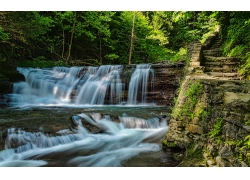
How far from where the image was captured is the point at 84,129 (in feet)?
18.9

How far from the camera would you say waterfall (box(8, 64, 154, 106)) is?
30.9 ft

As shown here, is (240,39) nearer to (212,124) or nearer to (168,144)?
(168,144)

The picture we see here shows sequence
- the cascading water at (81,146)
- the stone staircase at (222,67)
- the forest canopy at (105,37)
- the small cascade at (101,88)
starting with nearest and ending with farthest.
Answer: the cascading water at (81,146)
the stone staircase at (222,67)
the small cascade at (101,88)
the forest canopy at (105,37)

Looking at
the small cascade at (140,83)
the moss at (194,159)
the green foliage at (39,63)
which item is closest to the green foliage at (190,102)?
the moss at (194,159)

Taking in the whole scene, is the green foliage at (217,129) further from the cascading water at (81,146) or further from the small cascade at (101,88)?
the small cascade at (101,88)

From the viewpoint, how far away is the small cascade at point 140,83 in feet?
31.5

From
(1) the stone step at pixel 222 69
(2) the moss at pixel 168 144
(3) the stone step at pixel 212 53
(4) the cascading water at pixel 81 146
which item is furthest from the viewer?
(3) the stone step at pixel 212 53

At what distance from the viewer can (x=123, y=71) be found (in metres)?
10.5

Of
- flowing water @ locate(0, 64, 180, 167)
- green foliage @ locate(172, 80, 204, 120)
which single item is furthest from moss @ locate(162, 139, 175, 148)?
green foliage @ locate(172, 80, 204, 120)

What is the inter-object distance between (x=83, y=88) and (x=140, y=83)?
2438mm

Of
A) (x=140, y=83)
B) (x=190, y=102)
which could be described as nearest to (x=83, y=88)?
(x=140, y=83)

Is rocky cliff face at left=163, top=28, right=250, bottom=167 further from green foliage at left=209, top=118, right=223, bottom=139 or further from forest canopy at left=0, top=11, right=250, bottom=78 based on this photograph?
forest canopy at left=0, top=11, right=250, bottom=78

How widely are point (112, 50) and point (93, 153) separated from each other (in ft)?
37.8

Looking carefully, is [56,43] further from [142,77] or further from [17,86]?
[142,77]
